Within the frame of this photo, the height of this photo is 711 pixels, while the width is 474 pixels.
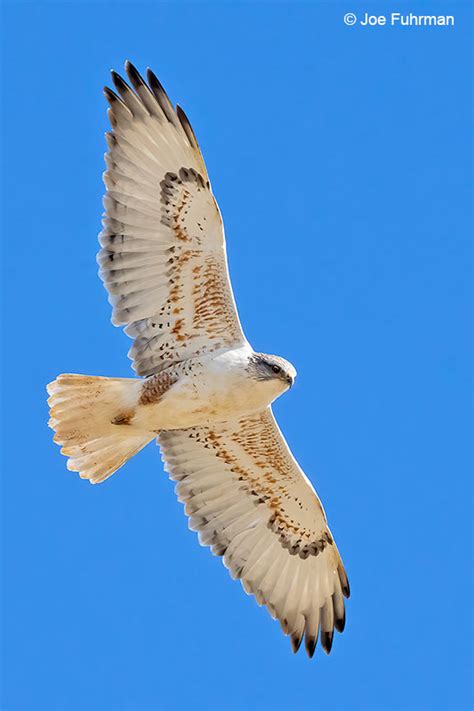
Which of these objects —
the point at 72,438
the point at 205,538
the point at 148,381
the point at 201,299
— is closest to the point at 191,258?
the point at 201,299

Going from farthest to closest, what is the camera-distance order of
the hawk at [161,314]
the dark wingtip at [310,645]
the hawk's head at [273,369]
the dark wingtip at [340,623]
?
the dark wingtip at [340,623] → the dark wingtip at [310,645] → the hawk at [161,314] → the hawk's head at [273,369]

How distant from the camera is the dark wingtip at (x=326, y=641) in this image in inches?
495

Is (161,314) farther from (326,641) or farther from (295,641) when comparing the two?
(326,641)

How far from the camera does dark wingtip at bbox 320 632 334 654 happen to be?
1256 centimetres

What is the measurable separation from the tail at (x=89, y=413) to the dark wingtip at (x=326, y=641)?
8.18 ft

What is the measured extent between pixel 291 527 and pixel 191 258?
270 cm

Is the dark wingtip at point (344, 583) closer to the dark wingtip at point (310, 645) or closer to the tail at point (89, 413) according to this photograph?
the dark wingtip at point (310, 645)

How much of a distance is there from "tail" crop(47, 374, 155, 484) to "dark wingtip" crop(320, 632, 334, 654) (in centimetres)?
249

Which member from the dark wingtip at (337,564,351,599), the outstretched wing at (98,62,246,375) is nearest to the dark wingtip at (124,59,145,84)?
the outstretched wing at (98,62,246,375)

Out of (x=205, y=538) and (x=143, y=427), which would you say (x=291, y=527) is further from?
(x=143, y=427)

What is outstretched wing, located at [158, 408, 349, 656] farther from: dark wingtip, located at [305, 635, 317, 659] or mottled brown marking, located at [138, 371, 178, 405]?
→ mottled brown marking, located at [138, 371, 178, 405]

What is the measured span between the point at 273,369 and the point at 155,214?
1601 mm

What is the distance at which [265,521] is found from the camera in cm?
1263

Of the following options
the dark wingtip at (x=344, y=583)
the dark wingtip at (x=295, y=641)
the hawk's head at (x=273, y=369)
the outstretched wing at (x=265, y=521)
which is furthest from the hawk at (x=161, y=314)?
the dark wingtip at (x=295, y=641)
